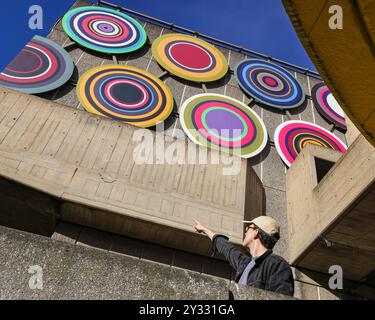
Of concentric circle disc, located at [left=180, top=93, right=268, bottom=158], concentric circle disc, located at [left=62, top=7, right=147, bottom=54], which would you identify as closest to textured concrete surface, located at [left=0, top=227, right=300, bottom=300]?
concentric circle disc, located at [left=180, top=93, right=268, bottom=158]

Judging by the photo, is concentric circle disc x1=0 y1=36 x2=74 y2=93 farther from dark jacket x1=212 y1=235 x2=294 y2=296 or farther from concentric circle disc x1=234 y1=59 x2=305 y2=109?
dark jacket x1=212 y1=235 x2=294 y2=296

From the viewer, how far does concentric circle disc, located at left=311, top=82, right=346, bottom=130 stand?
12491mm

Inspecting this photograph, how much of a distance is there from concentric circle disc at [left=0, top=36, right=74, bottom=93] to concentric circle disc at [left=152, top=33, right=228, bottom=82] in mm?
3225

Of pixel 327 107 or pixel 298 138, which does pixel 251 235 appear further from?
pixel 327 107

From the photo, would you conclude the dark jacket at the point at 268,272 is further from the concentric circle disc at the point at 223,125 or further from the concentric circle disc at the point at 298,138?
the concentric circle disc at the point at 298,138

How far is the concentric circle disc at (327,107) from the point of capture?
12491 mm

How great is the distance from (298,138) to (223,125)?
2.63m

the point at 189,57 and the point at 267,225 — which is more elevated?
the point at 267,225

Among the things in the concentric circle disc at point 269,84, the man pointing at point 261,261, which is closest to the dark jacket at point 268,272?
the man pointing at point 261,261

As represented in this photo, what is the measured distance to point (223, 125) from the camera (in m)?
10.4

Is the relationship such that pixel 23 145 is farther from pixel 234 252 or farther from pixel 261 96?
pixel 261 96

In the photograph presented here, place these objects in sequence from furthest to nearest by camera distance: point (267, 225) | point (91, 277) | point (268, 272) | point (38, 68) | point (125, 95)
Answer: point (125, 95) → point (38, 68) → point (267, 225) → point (268, 272) → point (91, 277)

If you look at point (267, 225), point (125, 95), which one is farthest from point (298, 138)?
point (267, 225)

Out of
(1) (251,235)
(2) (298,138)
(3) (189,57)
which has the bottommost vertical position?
(3) (189,57)
